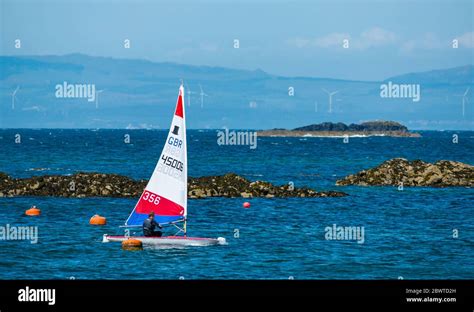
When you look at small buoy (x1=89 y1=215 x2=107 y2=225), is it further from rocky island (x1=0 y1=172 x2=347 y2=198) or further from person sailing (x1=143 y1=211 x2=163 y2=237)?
rocky island (x1=0 y1=172 x2=347 y2=198)

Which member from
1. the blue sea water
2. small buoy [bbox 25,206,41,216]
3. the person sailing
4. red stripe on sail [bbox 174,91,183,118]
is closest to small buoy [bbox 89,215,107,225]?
the blue sea water

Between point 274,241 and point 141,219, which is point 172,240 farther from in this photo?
point 274,241

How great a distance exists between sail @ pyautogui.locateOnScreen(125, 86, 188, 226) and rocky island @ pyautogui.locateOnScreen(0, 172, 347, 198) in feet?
98.1

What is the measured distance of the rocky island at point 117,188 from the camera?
8162 cm

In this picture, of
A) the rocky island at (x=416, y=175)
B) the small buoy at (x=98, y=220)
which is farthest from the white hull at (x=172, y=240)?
the rocky island at (x=416, y=175)

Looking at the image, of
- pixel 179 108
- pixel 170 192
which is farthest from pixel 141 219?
pixel 179 108

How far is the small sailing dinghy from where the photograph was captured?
50594 millimetres

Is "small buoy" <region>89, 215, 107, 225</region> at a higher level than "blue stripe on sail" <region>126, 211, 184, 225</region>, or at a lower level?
lower

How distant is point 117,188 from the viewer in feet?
272

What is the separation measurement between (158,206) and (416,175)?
175 ft

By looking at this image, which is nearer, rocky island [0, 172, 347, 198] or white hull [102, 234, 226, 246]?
white hull [102, 234, 226, 246]

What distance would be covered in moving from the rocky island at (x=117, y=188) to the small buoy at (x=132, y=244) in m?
30.1
